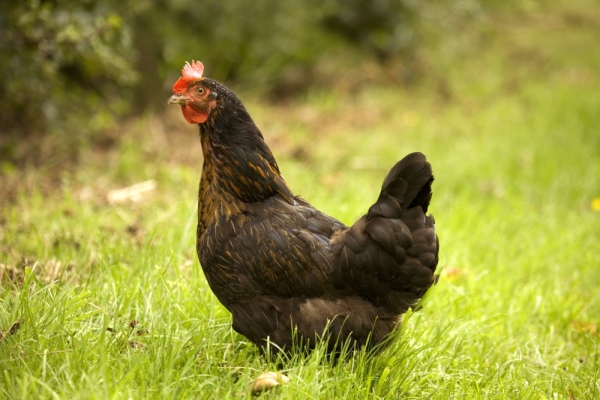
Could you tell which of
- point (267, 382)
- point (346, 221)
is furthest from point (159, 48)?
point (267, 382)

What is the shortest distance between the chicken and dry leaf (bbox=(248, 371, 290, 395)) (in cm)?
31

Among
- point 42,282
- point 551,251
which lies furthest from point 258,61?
point 42,282

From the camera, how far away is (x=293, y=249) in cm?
296

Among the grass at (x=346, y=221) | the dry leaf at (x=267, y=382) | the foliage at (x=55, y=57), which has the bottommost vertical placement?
the dry leaf at (x=267, y=382)

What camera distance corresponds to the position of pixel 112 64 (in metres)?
5.53

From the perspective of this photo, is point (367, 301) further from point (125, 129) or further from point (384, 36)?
point (384, 36)

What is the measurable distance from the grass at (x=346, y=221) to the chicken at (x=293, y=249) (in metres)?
0.19

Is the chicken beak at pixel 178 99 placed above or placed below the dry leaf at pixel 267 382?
above

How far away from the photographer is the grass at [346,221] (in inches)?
108

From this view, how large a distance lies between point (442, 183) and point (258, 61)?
415 cm

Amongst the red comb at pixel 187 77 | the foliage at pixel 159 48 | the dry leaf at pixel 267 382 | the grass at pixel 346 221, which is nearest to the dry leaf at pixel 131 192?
the grass at pixel 346 221

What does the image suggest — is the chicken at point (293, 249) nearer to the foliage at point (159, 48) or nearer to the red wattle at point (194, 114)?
the red wattle at point (194, 114)

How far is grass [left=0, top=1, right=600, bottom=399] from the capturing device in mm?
2734

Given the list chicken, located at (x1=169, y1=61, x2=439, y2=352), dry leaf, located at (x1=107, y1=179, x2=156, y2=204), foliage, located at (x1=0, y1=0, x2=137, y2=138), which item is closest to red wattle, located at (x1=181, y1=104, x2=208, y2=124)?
chicken, located at (x1=169, y1=61, x2=439, y2=352)
